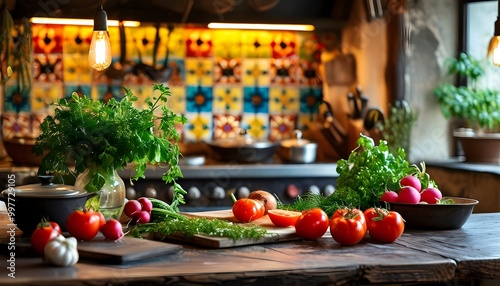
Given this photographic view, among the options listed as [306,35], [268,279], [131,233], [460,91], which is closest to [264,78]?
[306,35]

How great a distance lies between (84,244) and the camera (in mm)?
2773

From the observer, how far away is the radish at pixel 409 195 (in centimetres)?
338

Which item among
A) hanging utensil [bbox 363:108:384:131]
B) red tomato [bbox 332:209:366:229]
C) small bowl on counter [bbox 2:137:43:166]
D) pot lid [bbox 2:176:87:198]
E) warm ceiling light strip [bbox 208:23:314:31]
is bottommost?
red tomato [bbox 332:209:366:229]

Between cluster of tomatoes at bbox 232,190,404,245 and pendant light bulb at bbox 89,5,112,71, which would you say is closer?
cluster of tomatoes at bbox 232,190,404,245

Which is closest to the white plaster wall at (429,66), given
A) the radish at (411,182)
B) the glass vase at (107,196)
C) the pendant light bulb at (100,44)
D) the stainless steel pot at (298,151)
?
the stainless steel pot at (298,151)

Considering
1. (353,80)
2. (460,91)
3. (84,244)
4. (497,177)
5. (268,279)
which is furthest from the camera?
(353,80)

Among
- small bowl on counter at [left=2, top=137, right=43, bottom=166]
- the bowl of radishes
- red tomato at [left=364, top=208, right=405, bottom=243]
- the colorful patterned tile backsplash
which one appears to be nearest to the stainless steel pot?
the colorful patterned tile backsplash

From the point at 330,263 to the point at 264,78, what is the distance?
12.6 ft

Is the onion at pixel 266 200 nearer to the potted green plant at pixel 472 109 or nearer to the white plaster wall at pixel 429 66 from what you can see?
the potted green plant at pixel 472 109

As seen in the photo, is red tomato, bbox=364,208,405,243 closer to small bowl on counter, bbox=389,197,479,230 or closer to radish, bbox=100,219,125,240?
small bowl on counter, bbox=389,197,479,230

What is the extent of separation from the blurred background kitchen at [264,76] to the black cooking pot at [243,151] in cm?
3

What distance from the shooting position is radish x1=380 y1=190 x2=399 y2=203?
3.43 meters

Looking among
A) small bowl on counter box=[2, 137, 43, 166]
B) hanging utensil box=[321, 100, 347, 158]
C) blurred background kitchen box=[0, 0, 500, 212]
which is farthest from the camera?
hanging utensil box=[321, 100, 347, 158]

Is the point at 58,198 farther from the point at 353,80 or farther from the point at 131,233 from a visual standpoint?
the point at 353,80
